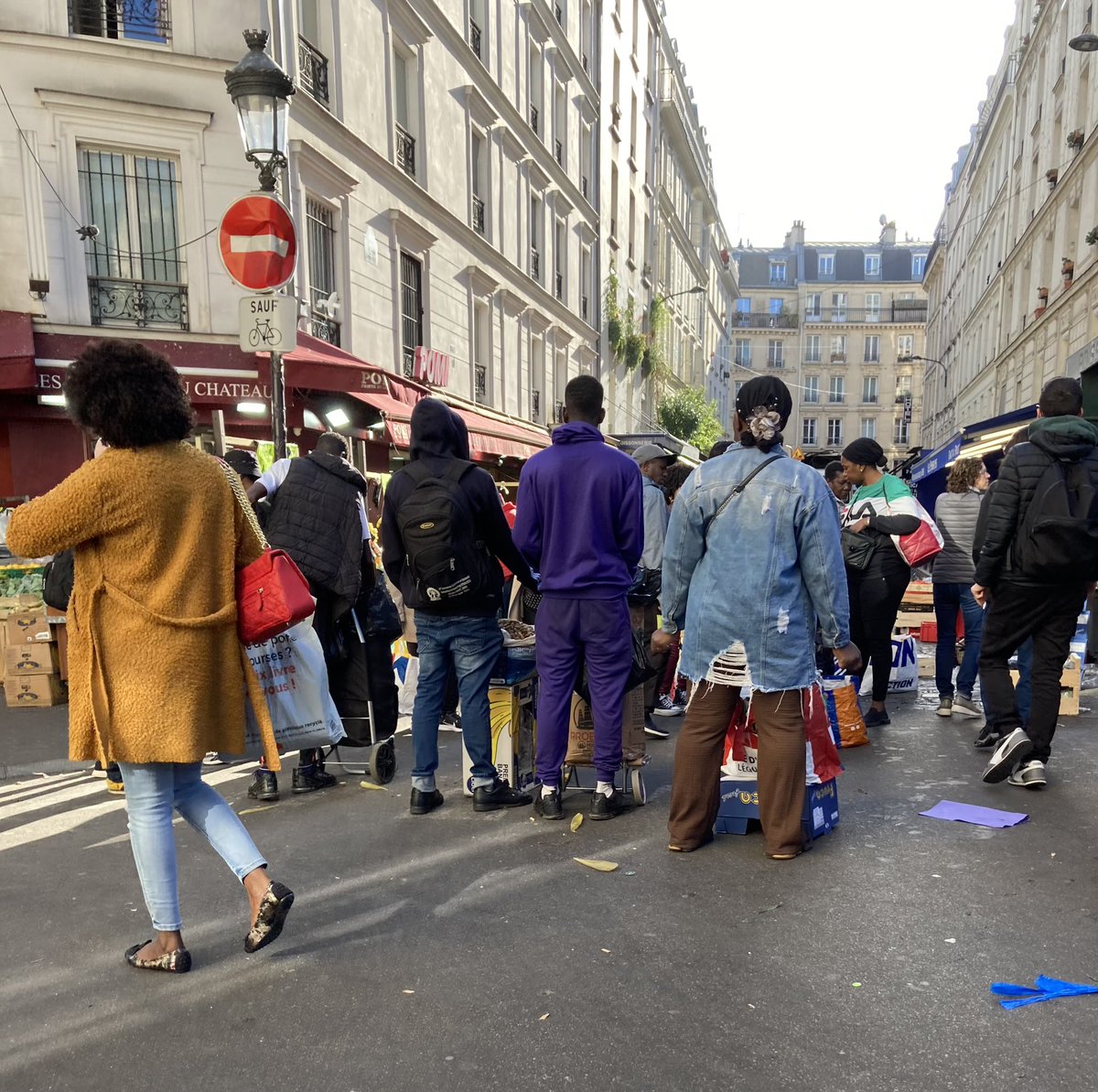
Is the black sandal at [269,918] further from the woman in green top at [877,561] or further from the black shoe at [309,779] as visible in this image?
the woman in green top at [877,561]

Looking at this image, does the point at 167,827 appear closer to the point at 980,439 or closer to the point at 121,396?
the point at 121,396

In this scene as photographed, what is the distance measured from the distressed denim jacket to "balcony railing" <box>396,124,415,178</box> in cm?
1226

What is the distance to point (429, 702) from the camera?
4367mm

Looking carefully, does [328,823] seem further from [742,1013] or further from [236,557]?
[742,1013]

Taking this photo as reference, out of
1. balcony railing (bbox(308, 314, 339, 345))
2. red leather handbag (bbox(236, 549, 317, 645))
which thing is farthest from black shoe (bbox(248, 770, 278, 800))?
balcony railing (bbox(308, 314, 339, 345))

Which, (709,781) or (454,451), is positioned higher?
(454,451)

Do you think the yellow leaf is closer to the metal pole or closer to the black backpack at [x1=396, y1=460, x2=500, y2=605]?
the black backpack at [x1=396, y1=460, x2=500, y2=605]

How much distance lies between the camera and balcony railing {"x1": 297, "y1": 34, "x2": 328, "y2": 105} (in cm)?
1145

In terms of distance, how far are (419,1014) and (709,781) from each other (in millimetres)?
1683

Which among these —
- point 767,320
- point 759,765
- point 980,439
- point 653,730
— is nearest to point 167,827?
point 759,765

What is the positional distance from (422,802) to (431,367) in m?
11.3

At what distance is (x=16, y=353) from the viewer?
9.51m

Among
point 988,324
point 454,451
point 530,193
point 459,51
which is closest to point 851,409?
point 988,324

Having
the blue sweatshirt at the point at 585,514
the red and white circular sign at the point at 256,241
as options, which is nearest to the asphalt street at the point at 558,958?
the blue sweatshirt at the point at 585,514
